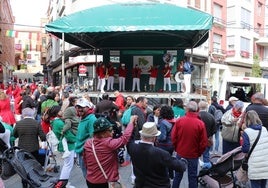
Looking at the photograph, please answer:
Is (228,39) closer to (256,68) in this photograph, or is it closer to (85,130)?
(256,68)

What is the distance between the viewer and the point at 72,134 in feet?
22.9

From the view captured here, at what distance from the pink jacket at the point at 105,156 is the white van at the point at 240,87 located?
1464 centimetres

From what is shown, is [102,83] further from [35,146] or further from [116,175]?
[116,175]

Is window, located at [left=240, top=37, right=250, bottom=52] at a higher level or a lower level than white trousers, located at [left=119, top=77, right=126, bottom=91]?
higher

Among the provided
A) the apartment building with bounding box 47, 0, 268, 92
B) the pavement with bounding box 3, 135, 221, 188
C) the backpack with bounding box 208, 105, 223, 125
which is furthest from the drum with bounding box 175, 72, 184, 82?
the apartment building with bounding box 47, 0, 268, 92

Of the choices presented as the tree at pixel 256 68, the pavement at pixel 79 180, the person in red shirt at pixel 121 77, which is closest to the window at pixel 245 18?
the tree at pixel 256 68

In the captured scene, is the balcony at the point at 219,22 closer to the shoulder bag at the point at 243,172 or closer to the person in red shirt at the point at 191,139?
the person in red shirt at the point at 191,139

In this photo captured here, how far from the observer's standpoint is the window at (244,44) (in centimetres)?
4288

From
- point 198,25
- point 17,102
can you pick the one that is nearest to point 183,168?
point 17,102

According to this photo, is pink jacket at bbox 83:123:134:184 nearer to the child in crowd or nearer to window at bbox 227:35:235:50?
the child in crowd

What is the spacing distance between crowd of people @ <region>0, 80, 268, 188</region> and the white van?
10448 millimetres

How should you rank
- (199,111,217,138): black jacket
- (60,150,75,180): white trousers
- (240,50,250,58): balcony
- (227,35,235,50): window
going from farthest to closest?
(240,50,250,58): balcony → (227,35,235,50): window → (199,111,217,138): black jacket → (60,150,75,180): white trousers

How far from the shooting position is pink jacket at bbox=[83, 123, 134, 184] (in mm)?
4547

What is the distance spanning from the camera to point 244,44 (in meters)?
43.5
